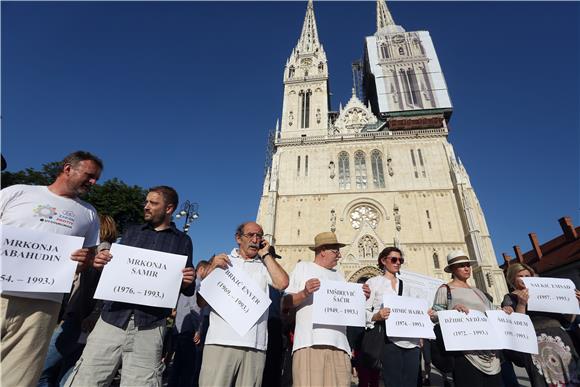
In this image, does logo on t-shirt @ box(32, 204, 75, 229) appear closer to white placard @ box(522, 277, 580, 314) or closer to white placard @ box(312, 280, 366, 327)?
white placard @ box(312, 280, 366, 327)

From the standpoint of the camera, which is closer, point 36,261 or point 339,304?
point 36,261

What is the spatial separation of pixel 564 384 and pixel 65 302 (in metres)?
4.73

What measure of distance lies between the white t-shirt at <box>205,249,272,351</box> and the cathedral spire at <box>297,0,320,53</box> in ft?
107

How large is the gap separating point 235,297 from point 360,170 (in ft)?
70.4

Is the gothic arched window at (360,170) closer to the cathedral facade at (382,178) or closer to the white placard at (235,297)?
the cathedral facade at (382,178)

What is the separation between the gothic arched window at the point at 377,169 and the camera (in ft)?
71.5

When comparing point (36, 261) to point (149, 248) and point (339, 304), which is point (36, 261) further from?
point (339, 304)

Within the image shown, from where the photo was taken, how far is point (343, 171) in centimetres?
2272

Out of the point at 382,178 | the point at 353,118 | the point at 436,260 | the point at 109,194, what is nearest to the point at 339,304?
the point at 109,194

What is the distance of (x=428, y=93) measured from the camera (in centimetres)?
2428

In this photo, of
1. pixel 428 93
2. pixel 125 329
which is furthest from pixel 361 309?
pixel 428 93

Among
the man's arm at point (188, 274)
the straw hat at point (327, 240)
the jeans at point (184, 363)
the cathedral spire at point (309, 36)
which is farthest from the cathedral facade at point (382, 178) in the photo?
the man's arm at point (188, 274)

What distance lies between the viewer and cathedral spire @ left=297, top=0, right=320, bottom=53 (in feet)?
103

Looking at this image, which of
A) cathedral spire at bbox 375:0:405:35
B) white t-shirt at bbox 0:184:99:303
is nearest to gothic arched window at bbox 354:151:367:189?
white t-shirt at bbox 0:184:99:303
